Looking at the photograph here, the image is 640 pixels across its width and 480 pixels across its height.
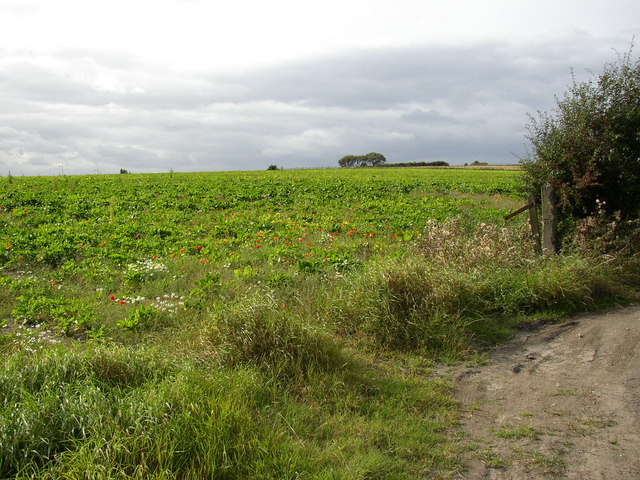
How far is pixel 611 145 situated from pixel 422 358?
6462 millimetres

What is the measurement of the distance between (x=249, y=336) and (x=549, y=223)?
629 cm

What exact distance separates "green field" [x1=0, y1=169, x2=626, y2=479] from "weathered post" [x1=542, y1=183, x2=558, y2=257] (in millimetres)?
304

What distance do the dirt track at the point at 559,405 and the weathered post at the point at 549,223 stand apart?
193 cm

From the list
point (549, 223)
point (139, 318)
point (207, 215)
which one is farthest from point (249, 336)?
point (207, 215)

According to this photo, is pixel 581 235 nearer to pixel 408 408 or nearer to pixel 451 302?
pixel 451 302

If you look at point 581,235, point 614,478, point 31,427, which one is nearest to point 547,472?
point 614,478

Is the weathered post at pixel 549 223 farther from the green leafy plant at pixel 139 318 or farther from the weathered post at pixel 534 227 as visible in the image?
the green leafy plant at pixel 139 318

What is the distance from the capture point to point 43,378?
13.7 ft

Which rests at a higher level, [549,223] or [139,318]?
[549,223]

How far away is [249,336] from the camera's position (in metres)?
5.30

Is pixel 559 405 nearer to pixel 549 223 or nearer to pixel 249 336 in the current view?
pixel 249 336

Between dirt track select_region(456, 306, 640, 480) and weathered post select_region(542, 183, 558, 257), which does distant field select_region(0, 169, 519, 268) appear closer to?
weathered post select_region(542, 183, 558, 257)

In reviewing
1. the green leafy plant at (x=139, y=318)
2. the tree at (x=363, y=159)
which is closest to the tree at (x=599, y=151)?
the green leafy plant at (x=139, y=318)

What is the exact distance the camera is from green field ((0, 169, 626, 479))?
355cm
